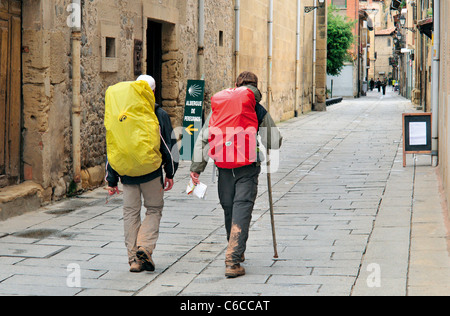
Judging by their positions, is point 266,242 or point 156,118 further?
point 266,242

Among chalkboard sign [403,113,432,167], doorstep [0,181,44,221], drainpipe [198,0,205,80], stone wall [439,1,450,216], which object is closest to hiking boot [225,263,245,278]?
doorstep [0,181,44,221]

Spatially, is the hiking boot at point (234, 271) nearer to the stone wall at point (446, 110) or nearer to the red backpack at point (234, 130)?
the red backpack at point (234, 130)

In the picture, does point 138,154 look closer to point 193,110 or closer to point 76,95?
point 76,95

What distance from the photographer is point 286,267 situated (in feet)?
18.3

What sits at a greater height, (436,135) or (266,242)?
(436,135)

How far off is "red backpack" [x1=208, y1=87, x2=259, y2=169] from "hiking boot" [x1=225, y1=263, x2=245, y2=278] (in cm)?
75

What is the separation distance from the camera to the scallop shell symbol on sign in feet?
38.7

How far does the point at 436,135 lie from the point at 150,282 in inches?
302

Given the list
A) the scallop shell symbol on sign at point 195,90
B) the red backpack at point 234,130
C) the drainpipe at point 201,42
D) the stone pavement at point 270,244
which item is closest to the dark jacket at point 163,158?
the red backpack at point 234,130

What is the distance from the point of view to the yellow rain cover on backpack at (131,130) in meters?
5.27

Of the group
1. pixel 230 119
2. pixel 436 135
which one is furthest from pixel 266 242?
pixel 436 135
